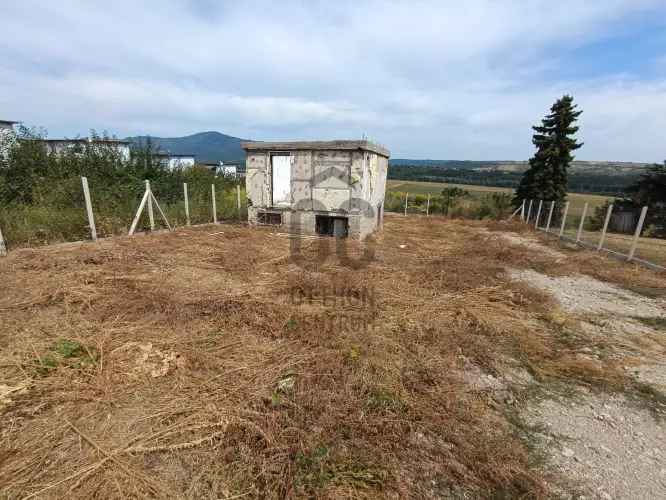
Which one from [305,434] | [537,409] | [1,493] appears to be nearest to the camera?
[1,493]

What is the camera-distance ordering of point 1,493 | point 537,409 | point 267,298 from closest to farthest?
point 1,493, point 537,409, point 267,298

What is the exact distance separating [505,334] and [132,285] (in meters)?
5.96

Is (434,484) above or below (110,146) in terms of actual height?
below

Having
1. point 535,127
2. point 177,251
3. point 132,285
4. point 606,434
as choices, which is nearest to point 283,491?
point 606,434

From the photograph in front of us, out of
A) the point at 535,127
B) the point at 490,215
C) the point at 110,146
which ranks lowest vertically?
the point at 490,215

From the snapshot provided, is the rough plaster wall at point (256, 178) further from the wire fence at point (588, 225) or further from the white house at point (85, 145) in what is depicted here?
the wire fence at point (588, 225)

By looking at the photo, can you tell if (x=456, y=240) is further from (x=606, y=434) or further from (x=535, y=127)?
(x=535, y=127)

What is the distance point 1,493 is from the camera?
1.95 metres

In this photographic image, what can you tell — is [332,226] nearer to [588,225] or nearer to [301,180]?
[301,180]

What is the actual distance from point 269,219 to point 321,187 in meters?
2.43

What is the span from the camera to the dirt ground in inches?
85.2

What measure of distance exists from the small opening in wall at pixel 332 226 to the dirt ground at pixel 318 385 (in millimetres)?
4313

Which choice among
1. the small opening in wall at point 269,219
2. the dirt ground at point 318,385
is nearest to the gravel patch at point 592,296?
the dirt ground at point 318,385

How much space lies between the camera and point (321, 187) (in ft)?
33.5
